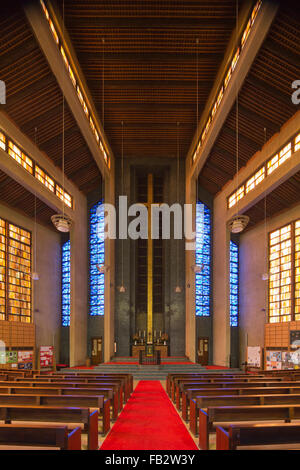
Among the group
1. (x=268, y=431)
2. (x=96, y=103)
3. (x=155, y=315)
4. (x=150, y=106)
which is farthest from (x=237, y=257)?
(x=268, y=431)

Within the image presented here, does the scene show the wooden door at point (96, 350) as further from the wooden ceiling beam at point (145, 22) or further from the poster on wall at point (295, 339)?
the wooden ceiling beam at point (145, 22)

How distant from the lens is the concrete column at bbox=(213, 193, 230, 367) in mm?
16859

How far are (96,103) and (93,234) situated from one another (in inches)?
277

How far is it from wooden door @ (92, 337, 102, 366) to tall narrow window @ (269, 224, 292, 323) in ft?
28.2

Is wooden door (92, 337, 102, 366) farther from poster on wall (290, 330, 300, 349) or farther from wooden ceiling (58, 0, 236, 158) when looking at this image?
wooden ceiling (58, 0, 236, 158)

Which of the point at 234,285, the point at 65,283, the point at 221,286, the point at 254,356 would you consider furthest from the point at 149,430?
the point at 65,283

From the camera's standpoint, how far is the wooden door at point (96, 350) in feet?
60.8

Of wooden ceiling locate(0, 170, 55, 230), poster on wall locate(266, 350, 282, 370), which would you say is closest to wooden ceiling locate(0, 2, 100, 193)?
wooden ceiling locate(0, 170, 55, 230)

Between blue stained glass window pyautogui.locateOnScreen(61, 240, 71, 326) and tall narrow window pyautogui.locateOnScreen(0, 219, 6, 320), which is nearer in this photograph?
tall narrow window pyautogui.locateOnScreen(0, 219, 6, 320)

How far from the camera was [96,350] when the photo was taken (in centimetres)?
1892

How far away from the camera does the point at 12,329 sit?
43.3 feet

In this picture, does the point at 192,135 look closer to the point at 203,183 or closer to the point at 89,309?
the point at 203,183

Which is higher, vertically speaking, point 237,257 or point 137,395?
point 237,257

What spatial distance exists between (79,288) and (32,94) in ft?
30.7
